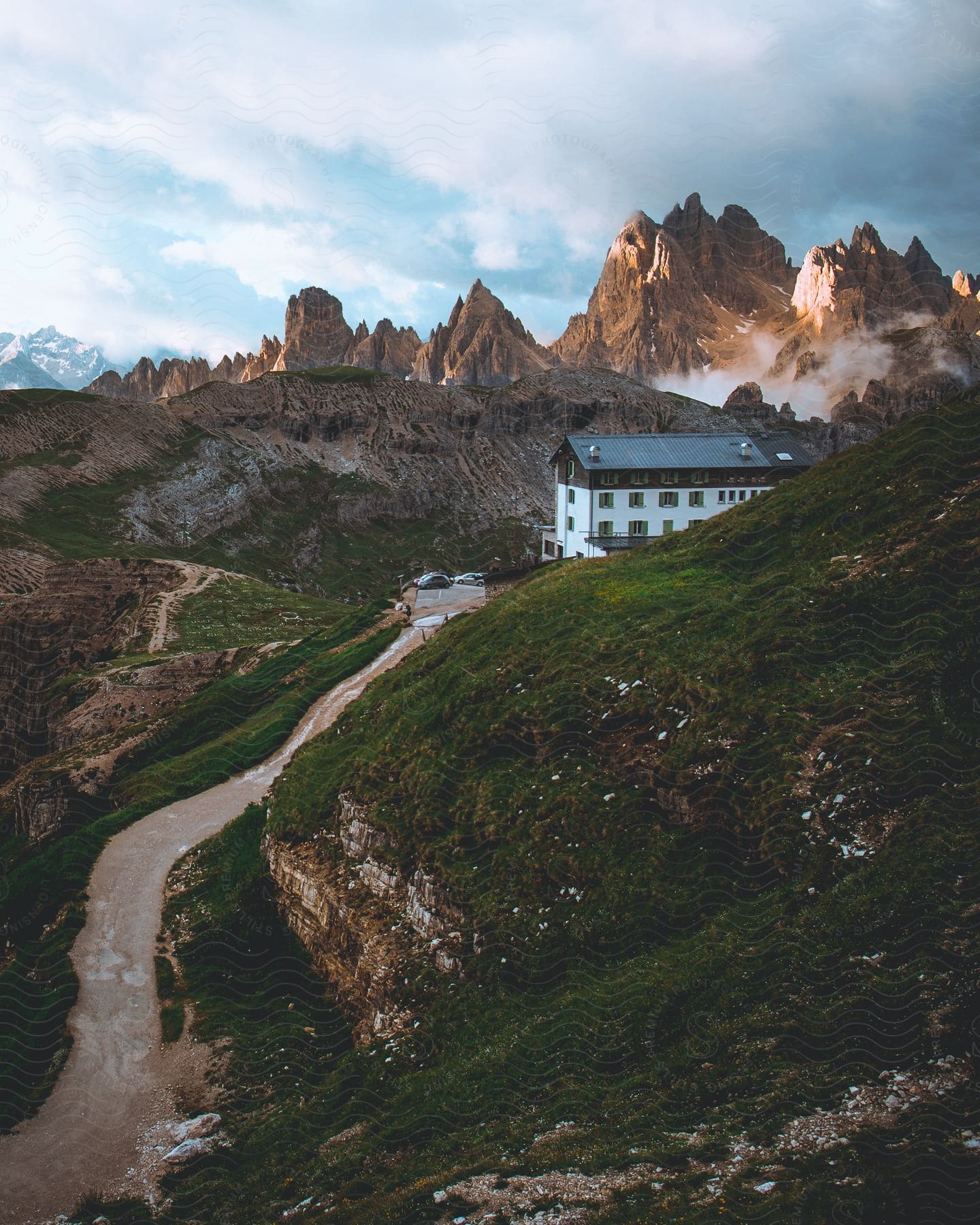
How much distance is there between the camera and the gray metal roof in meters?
41.1

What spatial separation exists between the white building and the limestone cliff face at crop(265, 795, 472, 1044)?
2660 centimetres

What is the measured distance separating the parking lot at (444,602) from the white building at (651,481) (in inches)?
236

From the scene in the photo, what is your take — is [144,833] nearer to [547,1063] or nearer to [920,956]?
[547,1063]

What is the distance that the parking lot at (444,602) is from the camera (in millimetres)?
35156

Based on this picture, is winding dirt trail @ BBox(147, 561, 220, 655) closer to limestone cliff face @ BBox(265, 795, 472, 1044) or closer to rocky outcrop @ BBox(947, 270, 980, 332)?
limestone cliff face @ BBox(265, 795, 472, 1044)

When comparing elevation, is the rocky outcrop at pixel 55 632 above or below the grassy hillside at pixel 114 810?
above

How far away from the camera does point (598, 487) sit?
4069 centimetres

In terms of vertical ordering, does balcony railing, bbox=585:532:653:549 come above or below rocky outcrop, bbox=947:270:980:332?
below

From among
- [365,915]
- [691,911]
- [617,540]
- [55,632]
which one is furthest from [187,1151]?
[55,632]

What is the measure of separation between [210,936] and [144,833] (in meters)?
5.68

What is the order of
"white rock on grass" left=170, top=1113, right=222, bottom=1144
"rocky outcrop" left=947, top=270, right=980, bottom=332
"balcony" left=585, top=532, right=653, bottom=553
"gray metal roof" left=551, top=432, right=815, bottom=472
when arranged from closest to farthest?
"white rock on grass" left=170, top=1113, right=222, bottom=1144, "balcony" left=585, top=532, right=653, bottom=553, "gray metal roof" left=551, top=432, right=815, bottom=472, "rocky outcrop" left=947, top=270, right=980, bottom=332

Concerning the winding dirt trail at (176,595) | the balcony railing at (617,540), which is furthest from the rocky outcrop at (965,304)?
the winding dirt trail at (176,595)

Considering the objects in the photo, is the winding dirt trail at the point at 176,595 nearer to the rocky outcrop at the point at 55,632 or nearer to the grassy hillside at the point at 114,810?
the rocky outcrop at the point at 55,632

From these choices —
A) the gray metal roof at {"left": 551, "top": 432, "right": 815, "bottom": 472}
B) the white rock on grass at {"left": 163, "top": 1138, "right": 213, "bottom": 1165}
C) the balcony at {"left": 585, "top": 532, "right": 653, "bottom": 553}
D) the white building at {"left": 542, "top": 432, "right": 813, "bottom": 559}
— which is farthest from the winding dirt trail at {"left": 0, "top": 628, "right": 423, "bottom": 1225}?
the gray metal roof at {"left": 551, "top": 432, "right": 815, "bottom": 472}
